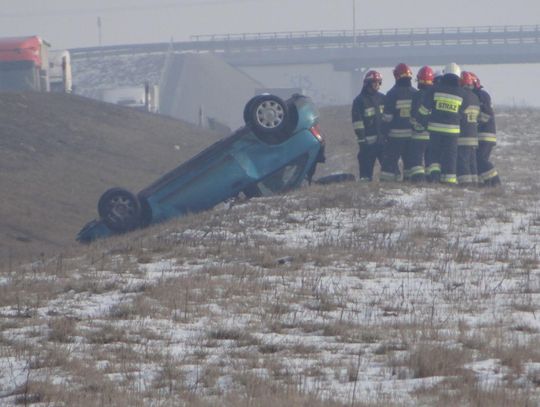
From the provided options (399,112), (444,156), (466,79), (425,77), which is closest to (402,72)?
(425,77)

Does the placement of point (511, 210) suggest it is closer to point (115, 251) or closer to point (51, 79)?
point (115, 251)

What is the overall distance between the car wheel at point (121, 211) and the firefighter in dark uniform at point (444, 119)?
13.0 ft

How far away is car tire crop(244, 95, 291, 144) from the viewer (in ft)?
47.3

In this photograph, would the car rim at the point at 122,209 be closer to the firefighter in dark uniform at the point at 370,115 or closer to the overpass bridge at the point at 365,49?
the firefighter in dark uniform at the point at 370,115

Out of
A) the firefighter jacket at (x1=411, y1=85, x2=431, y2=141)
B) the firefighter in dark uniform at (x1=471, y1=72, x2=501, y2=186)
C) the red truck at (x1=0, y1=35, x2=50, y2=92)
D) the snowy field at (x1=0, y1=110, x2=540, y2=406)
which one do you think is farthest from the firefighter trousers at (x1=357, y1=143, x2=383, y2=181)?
the red truck at (x1=0, y1=35, x2=50, y2=92)

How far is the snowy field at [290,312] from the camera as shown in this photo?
5.75 metres

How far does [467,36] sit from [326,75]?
40.4 feet

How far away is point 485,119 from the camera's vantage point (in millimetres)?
16344

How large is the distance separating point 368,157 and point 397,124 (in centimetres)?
80

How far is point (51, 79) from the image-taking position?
168 ft

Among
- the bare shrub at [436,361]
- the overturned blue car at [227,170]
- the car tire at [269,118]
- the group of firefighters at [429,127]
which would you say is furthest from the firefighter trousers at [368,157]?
the bare shrub at [436,361]

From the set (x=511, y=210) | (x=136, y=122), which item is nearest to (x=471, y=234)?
(x=511, y=210)

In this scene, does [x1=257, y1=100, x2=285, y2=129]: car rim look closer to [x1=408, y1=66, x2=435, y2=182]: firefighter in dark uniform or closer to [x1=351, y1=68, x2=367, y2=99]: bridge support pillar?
[x1=408, y1=66, x2=435, y2=182]: firefighter in dark uniform

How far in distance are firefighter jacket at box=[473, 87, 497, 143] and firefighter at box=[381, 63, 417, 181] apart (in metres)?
0.95
